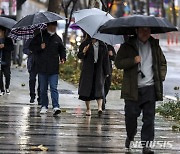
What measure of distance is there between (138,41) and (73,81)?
37.8ft

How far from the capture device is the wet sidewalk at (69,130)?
8773 mm

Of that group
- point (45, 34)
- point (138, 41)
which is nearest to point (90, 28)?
point (45, 34)

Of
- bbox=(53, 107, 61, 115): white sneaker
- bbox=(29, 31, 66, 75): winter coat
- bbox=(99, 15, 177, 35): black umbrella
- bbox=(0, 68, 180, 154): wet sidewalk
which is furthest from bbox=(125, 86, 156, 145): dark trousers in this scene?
bbox=(53, 107, 61, 115): white sneaker

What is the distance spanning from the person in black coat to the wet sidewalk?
445mm

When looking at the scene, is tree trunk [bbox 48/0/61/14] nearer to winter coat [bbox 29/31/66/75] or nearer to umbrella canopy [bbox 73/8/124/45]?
winter coat [bbox 29/31/66/75]

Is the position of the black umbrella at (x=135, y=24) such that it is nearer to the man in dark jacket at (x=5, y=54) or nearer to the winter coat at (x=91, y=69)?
the winter coat at (x=91, y=69)

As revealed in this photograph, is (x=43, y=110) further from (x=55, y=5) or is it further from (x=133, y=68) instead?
(x=55, y=5)

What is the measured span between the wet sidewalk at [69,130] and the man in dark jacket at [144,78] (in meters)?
0.52

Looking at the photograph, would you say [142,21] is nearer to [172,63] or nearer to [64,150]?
[64,150]

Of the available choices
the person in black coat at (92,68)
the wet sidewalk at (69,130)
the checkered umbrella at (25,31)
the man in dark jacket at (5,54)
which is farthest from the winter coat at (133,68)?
the man in dark jacket at (5,54)

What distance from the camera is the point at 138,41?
8.41 meters

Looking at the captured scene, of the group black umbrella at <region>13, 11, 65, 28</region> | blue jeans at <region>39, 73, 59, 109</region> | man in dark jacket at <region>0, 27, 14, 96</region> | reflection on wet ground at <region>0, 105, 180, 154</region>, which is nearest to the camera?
reflection on wet ground at <region>0, 105, 180, 154</region>

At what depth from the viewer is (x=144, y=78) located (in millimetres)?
8359

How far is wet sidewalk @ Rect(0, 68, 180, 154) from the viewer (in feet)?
28.8
